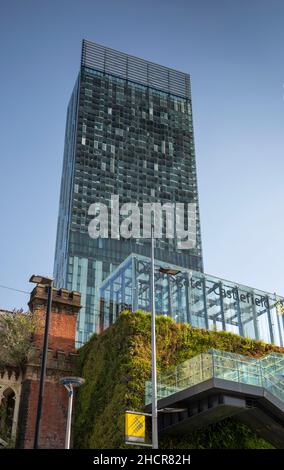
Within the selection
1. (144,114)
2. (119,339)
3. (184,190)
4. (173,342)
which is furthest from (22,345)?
(144,114)

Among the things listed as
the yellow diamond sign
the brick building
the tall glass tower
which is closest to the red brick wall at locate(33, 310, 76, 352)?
the brick building

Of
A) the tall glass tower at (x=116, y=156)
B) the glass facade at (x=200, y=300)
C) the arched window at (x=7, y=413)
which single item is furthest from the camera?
the tall glass tower at (x=116, y=156)

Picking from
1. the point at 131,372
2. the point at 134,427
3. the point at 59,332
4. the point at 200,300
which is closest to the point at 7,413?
the point at 59,332

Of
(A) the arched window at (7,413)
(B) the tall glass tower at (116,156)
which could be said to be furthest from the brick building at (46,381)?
(B) the tall glass tower at (116,156)

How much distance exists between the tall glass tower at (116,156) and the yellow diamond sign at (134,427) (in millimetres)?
101329

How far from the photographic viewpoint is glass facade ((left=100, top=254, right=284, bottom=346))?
66250 mm

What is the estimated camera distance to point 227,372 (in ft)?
92.5

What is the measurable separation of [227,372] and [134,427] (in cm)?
511

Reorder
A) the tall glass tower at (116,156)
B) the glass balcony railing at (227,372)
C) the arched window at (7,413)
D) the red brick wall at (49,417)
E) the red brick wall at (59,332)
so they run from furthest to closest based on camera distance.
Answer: the tall glass tower at (116,156), the red brick wall at (59,332), the arched window at (7,413), the red brick wall at (49,417), the glass balcony railing at (227,372)

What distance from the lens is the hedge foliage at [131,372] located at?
31.1 m

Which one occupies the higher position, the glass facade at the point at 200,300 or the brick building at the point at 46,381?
the glass facade at the point at 200,300

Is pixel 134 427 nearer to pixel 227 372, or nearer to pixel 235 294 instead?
pixel 227 372

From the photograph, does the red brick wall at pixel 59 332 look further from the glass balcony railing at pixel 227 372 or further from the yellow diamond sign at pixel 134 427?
the yellow diamond sign at pixel 134 427
